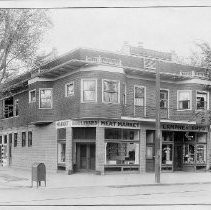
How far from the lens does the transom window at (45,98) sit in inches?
1043

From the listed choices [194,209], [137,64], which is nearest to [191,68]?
[137,64]

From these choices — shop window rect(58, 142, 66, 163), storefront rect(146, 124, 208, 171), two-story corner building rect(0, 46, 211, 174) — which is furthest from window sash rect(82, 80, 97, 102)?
storefront rect(146, 124, 208, 171)

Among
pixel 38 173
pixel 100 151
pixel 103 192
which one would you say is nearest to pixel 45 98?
pixel 100 151

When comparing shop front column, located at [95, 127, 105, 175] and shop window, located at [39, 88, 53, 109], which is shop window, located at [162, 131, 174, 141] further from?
shop window, located at [39, 88, 53, 109]

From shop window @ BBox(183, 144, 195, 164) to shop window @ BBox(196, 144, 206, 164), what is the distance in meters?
0.28

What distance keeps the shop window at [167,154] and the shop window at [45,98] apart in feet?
25.2

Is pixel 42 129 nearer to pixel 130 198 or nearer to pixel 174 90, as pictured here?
pixel 174 90

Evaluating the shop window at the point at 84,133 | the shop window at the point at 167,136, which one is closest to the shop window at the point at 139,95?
the shop window at the point at 167,136

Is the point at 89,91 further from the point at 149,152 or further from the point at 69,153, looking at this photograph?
the point at 149,152

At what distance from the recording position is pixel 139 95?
26516 millimetres

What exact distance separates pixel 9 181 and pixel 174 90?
12582 mm

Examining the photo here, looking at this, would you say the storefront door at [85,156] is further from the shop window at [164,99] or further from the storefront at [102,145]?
the shop window at [164,99]

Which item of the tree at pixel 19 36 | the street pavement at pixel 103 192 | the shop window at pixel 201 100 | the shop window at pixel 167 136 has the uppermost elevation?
the tree at pixel 19 36

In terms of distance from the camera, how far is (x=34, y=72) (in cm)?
2695
